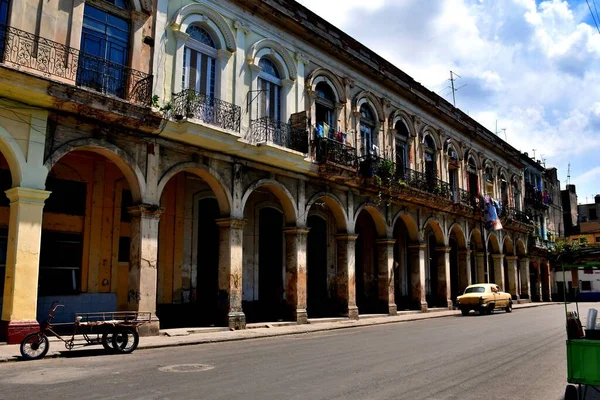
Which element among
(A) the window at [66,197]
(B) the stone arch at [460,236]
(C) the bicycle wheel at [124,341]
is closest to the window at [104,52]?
(A) the window at [66,197]

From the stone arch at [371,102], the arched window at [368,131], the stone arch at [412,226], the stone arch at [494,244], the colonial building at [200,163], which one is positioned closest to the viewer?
the colonial building at [200,163]

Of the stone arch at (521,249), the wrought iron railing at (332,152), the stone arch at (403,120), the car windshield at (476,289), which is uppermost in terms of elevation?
the stone arch at (403,120)

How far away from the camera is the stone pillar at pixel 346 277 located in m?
19.2

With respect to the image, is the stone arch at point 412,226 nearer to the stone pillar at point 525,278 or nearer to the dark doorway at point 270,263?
the dark doorway at point 270,263

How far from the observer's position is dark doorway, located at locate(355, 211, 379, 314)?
24.0 m

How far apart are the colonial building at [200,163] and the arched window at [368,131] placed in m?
0.09

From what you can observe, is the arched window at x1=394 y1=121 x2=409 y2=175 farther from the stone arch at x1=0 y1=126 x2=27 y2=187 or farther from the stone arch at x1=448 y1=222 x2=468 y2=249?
the stone arch at x1=0 y1=126 x2=27 y2=187

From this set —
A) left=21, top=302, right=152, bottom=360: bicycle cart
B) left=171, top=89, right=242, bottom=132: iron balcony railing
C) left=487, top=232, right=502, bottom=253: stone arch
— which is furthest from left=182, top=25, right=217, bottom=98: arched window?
left=487, top=232, right=502, bottom=253: stone arch

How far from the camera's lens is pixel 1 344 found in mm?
10133

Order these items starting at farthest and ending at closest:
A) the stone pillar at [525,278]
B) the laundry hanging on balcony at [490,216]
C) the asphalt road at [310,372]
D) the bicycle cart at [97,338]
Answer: the stone pillar at [525,278]
the laundry hanging on balcony at [490,216]
the bicycle cart at [97,338]
the asphalt road at [310,372]

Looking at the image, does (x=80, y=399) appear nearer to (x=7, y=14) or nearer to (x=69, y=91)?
(x=69, y=91)

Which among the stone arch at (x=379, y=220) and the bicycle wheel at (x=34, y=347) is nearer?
the bicycle wheel at (x=34, y=347)

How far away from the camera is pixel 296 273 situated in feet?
56.2

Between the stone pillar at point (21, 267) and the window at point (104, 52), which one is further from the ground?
the window at point (104, 52)
